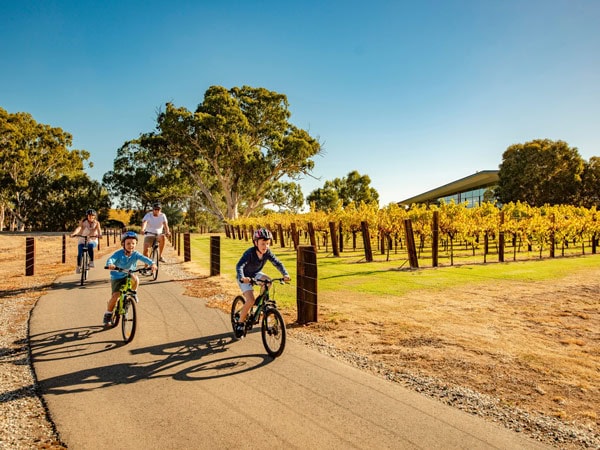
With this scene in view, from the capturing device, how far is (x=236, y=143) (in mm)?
45562

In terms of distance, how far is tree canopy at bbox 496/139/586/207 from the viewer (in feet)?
144

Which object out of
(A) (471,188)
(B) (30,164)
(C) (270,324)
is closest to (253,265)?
(C) (270,324)

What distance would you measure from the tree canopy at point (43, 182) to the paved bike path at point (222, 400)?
52076 mm

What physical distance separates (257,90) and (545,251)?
40124 millimetres

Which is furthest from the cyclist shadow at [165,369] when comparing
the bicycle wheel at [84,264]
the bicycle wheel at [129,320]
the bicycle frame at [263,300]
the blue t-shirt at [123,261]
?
the bicycle wheel at [84,264]

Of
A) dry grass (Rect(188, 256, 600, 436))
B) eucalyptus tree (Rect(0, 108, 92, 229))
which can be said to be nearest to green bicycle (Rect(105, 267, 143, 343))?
dry grass (Rect(188, 256, 600, 436))

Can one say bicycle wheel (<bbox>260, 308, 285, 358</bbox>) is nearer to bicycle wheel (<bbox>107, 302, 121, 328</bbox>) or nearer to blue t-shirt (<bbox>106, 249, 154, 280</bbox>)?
blue t-shirt (<bbox>106, 249, 154, 280</bbox>)

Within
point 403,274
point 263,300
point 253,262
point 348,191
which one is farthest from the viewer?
point 348,191

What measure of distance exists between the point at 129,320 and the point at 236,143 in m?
41.5

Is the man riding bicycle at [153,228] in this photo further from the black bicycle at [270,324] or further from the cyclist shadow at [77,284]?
the black bicycle at [270,324]

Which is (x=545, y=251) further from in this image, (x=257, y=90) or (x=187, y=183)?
(x=187, y=183)

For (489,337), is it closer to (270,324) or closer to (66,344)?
(270,324)

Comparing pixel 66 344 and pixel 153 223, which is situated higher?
pixel 153 223

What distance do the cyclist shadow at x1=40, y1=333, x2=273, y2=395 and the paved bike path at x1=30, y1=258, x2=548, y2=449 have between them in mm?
13
